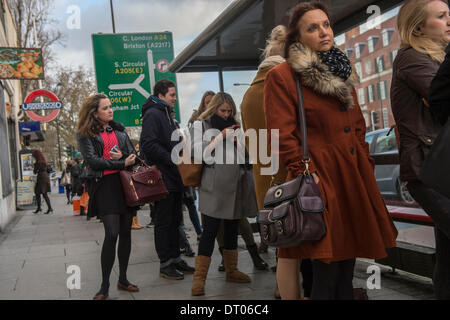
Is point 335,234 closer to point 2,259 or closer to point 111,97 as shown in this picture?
point 2,259

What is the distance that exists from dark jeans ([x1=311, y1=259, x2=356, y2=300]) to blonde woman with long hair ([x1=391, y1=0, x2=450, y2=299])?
1.80ft

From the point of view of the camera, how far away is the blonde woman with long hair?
8.68 feet

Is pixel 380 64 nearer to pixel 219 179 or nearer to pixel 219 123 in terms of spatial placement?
pixel 219 123

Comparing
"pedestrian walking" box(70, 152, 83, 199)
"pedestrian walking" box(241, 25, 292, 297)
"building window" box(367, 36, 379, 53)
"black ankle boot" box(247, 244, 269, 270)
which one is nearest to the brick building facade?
"building window" box(367, 36, 379, 53)

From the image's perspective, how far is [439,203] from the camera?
8.28 ft

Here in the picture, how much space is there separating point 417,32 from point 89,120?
2.79 m

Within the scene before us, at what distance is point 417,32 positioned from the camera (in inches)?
112

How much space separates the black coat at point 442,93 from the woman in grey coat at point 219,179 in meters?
2.51

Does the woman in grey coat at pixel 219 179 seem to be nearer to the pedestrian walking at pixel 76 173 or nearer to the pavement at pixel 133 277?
the pavement at pixel 133 277

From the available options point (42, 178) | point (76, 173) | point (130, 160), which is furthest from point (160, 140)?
point (76, 173)

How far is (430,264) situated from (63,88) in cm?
3748

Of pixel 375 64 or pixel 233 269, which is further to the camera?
pixel 375 64

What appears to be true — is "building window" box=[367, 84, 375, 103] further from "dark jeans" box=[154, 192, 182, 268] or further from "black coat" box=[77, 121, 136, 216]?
"black coat" box=[77, 121, 136, 216]
